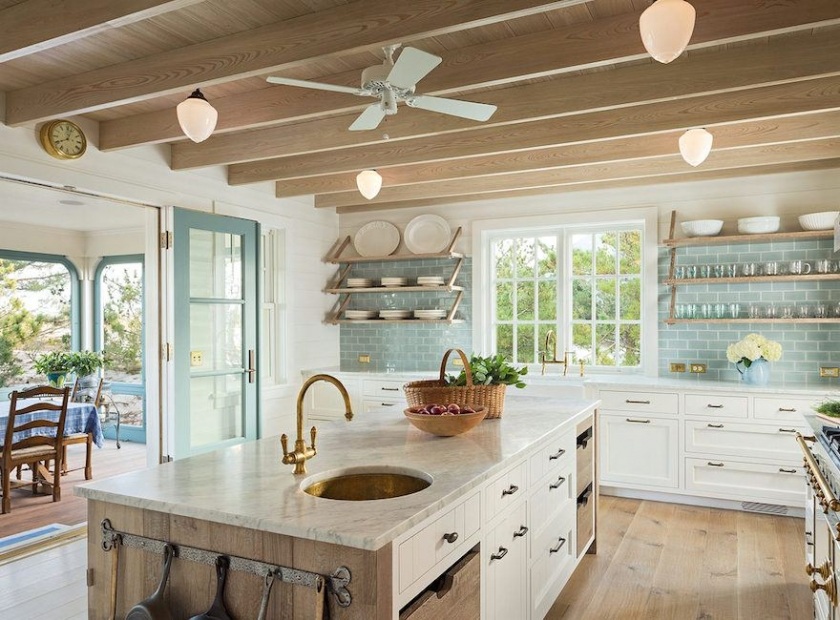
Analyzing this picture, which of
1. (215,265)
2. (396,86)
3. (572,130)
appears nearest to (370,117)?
(396,86)

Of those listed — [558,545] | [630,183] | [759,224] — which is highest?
[630,183]

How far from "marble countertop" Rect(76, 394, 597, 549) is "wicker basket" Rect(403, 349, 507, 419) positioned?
12 centimetres

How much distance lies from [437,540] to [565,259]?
4.34m

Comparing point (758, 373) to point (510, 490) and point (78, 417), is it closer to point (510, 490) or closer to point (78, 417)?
point (510, 490)

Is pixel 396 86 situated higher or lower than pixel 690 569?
higher

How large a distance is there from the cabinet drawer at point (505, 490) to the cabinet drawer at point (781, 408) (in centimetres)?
274

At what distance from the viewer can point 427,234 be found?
6.23 metres

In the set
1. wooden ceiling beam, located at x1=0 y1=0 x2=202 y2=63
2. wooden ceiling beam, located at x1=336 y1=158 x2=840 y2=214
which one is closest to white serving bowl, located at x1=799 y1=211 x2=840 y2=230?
wooden ceiling beam, located at x1=336 y1=158 x2=840 y2=214

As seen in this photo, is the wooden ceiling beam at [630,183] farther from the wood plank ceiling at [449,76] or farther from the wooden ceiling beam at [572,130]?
the wooden ceiling beam at [572,130]

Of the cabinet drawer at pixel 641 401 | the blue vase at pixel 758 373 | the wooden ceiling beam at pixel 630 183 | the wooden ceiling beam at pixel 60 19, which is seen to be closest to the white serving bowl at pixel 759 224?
the wooden ceiling beam at pixel 630 183

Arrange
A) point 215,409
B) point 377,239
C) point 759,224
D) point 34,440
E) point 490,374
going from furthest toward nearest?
point 377,239 < point 34,440 < point 215,409 < point 759,224 < point 490,374

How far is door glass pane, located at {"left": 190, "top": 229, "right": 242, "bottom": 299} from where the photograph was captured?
15.6ft

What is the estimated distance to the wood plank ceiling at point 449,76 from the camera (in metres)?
2.47

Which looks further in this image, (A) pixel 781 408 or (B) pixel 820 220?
(B) pixel 820 220
